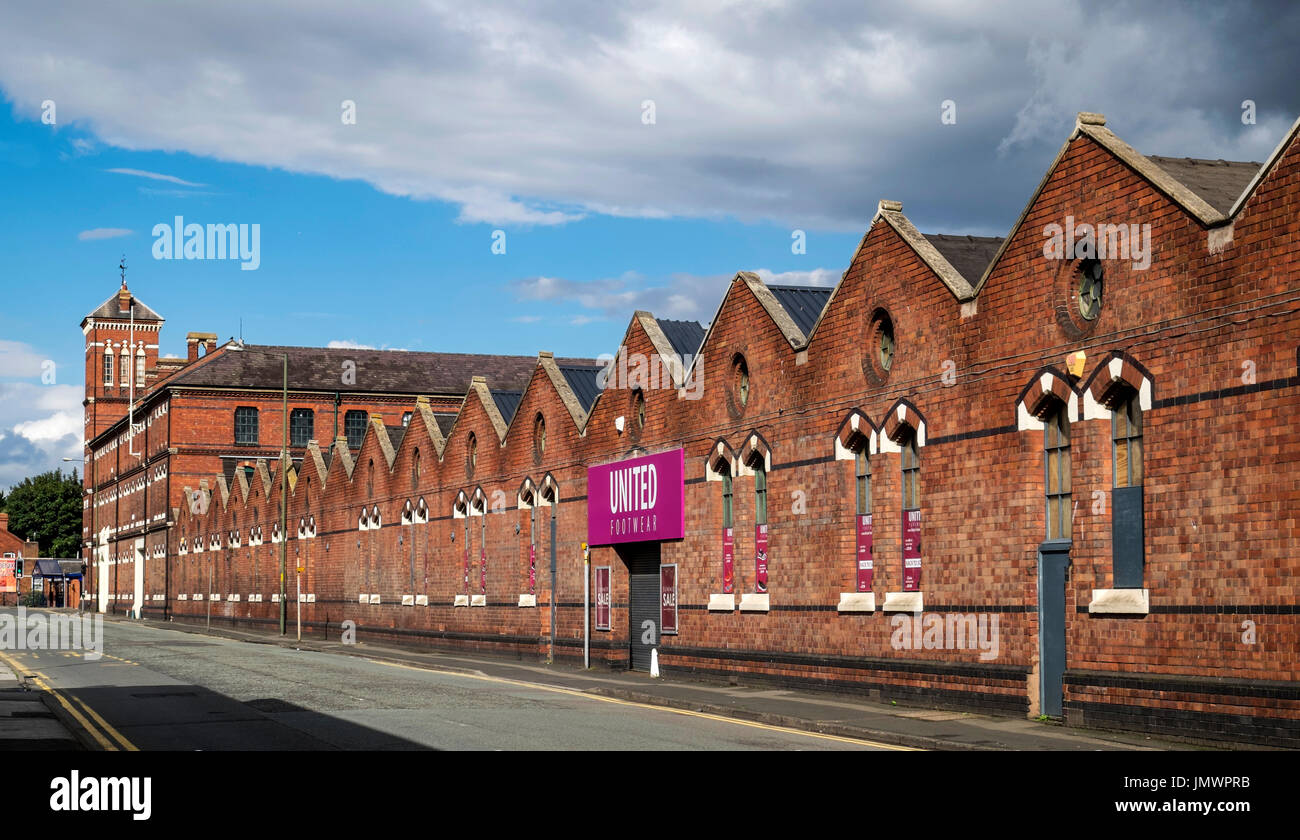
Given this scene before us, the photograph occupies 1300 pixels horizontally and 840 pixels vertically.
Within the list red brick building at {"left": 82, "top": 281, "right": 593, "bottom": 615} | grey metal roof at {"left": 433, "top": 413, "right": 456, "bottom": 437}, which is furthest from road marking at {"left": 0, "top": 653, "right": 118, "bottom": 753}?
red brick building at {"left": 82, "top": 281, "right": 593, "bottom": 615}

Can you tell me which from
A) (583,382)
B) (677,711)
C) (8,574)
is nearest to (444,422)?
(583,382)

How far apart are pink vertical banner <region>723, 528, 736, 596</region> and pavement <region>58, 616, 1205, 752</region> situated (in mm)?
1961

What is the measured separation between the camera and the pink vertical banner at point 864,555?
23.6 meters

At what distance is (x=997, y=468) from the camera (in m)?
20.3

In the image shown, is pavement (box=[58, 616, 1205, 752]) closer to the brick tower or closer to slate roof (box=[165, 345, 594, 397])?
slate roof (box=[165, 345, 594, 397])

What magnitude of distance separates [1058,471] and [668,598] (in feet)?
42.0

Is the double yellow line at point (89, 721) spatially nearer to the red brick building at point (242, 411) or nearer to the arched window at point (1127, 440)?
the arched window at point (1127, 440)

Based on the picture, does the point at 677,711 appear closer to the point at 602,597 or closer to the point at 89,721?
the point at 89,721
